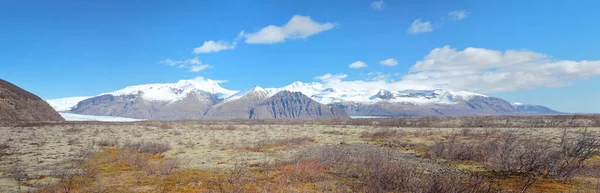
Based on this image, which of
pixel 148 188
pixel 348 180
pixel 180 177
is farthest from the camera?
pixel 180 177

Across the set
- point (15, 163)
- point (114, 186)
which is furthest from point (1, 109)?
point (114, 186)

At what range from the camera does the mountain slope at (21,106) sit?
73.2m

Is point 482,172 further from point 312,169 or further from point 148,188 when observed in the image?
point 148,188

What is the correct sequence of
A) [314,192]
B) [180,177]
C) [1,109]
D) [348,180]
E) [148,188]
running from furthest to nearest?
[1,109] < [180,177] < [348,180] < [148,188] < [314,192]

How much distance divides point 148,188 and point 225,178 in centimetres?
279

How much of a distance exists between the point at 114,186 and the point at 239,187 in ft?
15.9

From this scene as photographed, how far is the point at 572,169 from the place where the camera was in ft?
33.6

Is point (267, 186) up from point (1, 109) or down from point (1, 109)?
down

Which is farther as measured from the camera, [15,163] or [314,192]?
[15,163]

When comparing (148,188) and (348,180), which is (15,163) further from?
(348,180)

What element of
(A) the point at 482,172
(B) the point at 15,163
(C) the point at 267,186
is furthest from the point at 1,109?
(A) the point at 482,172

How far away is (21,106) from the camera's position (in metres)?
81.6

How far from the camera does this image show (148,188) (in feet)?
35.2

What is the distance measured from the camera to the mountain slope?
240 ft
